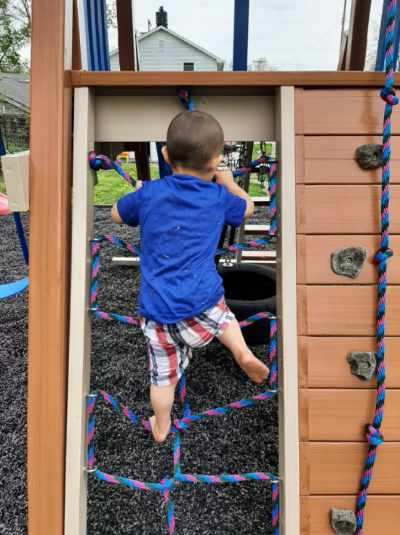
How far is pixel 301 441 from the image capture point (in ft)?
4.15

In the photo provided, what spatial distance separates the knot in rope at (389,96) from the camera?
49.8 inches

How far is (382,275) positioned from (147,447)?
49.8 inches

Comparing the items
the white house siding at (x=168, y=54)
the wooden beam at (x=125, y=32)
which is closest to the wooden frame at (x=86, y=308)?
the wooden beam at (x=125, y=32)

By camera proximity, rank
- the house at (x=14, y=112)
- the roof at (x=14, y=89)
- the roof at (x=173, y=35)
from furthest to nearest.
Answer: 1. the roof at (x=173, y=35)
2. the roof at (x=14, y=89)
3. the house at (x=14, y=112)

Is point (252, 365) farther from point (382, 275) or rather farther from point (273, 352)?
point (382, 275)

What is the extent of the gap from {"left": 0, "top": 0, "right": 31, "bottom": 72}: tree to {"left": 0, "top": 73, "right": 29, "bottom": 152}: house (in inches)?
49.5

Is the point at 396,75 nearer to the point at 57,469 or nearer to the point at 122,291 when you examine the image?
the point at 57,469

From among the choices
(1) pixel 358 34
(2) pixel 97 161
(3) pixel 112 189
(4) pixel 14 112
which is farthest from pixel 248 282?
(3) pixel 112 189

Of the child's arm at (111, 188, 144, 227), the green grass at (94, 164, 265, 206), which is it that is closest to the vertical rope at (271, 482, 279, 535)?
the child's arm at (111, 188, 144, 227)

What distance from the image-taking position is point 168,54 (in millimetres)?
11320

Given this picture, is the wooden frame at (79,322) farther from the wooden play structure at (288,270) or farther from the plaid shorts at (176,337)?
the plaid shorts at (176,337)

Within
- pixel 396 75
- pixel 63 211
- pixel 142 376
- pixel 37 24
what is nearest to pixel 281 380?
pixel 63 211

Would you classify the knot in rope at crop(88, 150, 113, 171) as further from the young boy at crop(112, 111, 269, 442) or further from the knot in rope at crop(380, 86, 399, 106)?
the knot in rope at crop(380, 86, 399, 106)

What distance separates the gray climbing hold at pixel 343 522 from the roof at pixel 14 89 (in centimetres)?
715
